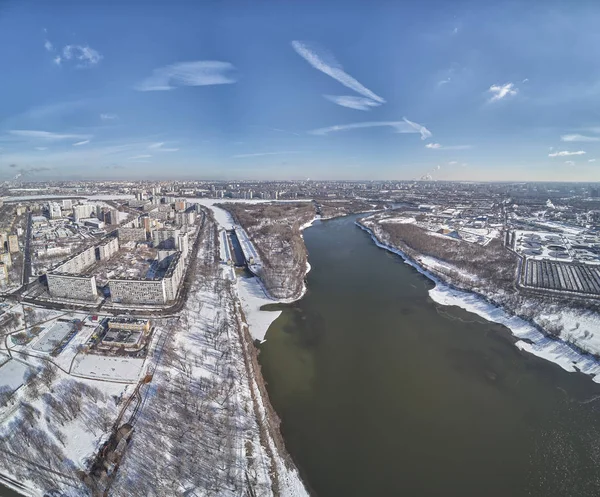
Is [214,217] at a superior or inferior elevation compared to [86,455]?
superior

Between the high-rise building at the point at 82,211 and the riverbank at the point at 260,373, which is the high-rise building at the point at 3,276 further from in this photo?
the high-rise building at the point at 82,211

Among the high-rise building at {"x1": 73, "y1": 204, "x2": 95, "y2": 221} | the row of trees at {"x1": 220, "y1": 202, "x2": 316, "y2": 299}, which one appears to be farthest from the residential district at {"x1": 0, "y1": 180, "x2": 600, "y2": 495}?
the high-rise building at {"x1": 73, "y1": 204, "x2": 95, "y2": 221}

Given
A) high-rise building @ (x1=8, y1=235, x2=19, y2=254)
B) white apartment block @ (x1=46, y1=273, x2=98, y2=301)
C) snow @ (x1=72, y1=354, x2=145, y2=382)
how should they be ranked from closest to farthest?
snow @ (x1=72, y1=354, x2=145, y2=382), white apartment block @ (x1=46, y1=273, x2=98, y2=301), high-rise building @ (x1=8, y1=235, x2=19, y2=254)

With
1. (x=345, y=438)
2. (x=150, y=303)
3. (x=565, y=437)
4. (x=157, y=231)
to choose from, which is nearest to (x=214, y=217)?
(x=157, y=231)

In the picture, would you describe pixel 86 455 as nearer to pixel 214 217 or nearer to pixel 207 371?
pixel 207 371

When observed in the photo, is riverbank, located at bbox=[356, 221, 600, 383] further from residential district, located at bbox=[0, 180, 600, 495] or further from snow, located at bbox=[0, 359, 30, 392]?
snow, located at bbox=[0, 359, 30, 392]
